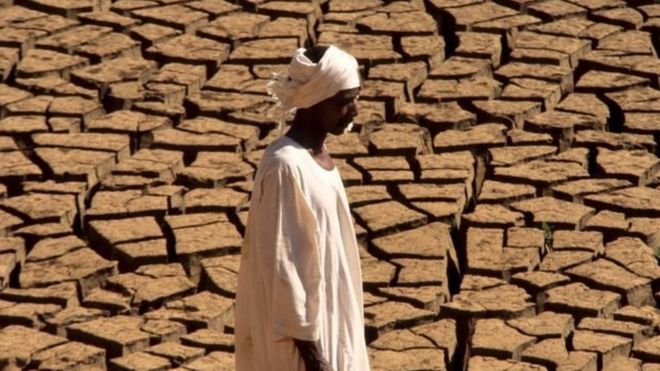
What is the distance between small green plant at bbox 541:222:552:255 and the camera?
24.3 ft

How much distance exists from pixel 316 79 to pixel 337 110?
105mm

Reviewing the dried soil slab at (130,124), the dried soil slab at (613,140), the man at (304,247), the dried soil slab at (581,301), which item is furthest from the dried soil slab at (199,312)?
the dried soil slab at (613,140)

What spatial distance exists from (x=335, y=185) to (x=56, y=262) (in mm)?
2594

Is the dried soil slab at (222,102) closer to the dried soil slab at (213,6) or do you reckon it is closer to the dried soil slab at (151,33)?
the dried soil slab at (151,33)

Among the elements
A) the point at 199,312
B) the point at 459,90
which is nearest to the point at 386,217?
the point at 199,312

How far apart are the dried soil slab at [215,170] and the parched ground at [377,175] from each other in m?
0.01

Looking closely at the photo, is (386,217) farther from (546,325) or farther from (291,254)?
(291,254)

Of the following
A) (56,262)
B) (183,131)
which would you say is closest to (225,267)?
(56,262)

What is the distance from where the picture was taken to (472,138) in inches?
331

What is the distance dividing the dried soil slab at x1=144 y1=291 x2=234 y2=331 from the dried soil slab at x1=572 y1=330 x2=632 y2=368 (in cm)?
120

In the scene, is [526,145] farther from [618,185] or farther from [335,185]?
[335,185]

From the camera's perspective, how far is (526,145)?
27.5 feet

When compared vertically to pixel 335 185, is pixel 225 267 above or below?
below

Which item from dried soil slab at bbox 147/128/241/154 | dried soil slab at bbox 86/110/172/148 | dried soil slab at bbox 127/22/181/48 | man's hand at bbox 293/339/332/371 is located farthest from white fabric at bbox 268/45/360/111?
dried soil slab at bbox 127/22/181/48
